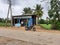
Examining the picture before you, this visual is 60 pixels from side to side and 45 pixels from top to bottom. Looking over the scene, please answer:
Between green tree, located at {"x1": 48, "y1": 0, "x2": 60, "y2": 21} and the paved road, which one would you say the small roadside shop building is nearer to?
green tree, located at {"x1": 48, "y1": 0, "x2": 60, "y2": 21}

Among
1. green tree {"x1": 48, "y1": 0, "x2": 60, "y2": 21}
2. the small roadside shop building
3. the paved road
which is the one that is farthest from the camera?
the small roadside shop building

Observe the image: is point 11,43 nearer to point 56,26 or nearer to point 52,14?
point 56,26

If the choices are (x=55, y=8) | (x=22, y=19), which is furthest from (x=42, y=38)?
(x=22, y=19)

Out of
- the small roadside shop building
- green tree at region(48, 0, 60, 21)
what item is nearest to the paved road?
green tree at region(48, 0, 60, 21)

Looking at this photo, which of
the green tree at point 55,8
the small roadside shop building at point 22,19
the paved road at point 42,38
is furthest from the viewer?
the small roadside shop building at point 22,19

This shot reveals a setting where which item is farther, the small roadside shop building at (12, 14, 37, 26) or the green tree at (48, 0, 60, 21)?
the small roadside shop building at (12, 14, 37, 26)

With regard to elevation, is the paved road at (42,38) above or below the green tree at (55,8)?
below

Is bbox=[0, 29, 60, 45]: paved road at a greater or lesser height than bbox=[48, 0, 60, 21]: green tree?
lesser

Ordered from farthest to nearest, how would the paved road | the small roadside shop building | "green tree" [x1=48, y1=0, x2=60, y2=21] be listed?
the small roadside shop building < "green tree" [x1=48, y1=0, x2=60, y2=21] < the paved road

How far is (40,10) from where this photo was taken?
94.3 metres

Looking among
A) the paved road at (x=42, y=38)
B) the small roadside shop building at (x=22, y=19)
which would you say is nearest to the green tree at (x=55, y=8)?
the small roadside shop building at (x=22, y=19)

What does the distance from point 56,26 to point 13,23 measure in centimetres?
1795

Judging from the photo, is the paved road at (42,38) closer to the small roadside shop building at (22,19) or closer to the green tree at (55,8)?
the green tree at (55,8)

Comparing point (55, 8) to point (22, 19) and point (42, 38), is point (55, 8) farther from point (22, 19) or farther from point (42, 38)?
point (42, 38)
